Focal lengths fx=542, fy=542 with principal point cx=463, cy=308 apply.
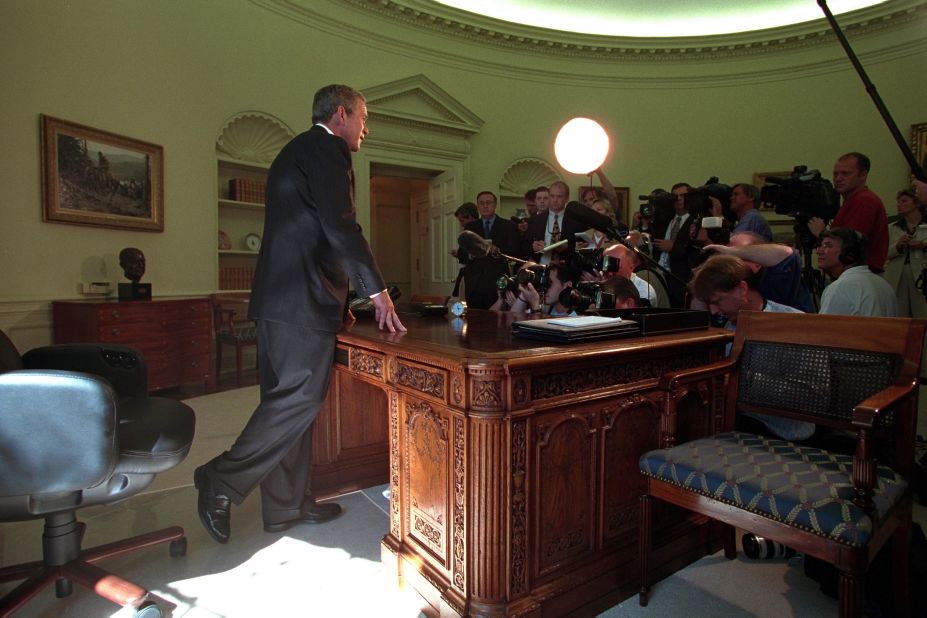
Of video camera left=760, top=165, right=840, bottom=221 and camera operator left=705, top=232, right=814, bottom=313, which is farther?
video camera left=760, top=165, right=840, bottom=221

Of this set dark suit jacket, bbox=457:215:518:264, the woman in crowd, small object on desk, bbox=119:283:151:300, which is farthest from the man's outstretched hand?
the woman in crowd

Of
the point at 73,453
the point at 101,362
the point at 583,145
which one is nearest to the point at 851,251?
the point at 583,145

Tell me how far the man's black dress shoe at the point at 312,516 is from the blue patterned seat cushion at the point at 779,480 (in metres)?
1.36

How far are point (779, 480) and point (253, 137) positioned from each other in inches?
232

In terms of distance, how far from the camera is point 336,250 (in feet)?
6.35

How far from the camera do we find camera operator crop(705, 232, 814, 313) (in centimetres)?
239

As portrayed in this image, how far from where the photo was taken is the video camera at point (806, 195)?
3.11m

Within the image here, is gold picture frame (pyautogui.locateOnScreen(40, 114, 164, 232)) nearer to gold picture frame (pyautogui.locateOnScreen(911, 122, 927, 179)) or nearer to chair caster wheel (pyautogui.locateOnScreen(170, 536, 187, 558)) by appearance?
chair caster wheel (pyautogui.locateOnScreen(170, 536, 187, 558))

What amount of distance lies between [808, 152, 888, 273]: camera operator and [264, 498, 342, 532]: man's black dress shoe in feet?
10.1

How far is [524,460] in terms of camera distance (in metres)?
1.46

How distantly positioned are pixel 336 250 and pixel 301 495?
3.48 feet

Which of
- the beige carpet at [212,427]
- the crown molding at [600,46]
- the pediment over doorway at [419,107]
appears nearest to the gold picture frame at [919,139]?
the crown molding at [600,46]

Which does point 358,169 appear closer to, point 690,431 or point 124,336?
point 124,336

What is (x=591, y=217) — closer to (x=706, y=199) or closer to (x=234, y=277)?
(x=706, y=199)
